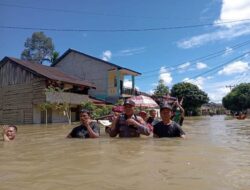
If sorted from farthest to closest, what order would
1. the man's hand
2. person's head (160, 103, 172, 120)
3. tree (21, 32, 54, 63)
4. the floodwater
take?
1. tree (21, 32, 54, 63)
2. the man's hand
3. person's head (160, 103, 172, 120)
4. the floodwater

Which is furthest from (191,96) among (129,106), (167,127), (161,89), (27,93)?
(167,127)

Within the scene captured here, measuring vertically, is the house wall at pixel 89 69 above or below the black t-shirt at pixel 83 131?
above

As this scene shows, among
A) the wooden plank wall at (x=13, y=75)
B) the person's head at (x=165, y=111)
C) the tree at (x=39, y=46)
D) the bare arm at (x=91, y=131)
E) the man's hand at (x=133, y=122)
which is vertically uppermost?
the tree at (x=39, y=46)

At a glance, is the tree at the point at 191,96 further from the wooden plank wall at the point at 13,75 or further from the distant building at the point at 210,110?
the wooden plank wall at the point at 13,75

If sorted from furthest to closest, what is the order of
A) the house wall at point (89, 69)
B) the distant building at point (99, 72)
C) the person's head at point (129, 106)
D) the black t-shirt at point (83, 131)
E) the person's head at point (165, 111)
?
the house wall at point (89, 69) < the distant building at point (99, 72) < the black t-shirt at point (83, 131) < the person's head at point (129, 106) < the person's head at point (165, 111)

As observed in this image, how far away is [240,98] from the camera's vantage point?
7294cm

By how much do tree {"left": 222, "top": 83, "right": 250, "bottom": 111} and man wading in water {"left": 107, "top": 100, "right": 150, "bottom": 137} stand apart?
67629 mm

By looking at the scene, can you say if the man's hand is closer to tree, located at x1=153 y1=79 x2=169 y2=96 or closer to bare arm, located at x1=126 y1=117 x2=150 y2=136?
bare arm, located at x1=126 y1=117 x2=150 y2=136

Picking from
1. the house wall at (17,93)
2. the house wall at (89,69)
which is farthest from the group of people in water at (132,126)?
the house wall at (89,69)

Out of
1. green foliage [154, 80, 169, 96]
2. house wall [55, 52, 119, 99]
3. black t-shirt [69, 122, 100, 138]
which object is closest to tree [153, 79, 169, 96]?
green foliage [154, 80, 169, 96]

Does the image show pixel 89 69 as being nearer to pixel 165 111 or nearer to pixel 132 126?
pixel 132 126

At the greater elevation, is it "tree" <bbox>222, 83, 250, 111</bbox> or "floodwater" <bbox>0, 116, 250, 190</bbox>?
"tree" <bbox>222, 83, 250, 111</bbox>

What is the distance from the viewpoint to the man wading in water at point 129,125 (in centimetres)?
739

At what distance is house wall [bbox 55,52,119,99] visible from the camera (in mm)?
40969
